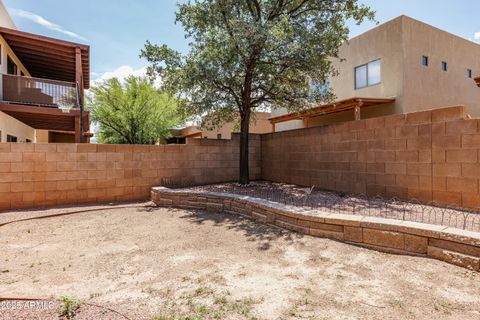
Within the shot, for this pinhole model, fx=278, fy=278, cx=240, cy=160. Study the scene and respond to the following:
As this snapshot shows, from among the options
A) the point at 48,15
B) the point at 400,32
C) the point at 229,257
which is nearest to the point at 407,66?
the point at 400,32

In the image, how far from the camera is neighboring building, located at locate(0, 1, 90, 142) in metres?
9.52

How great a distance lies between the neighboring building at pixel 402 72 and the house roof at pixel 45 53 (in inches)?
367

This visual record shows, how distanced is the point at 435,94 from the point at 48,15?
669 inches

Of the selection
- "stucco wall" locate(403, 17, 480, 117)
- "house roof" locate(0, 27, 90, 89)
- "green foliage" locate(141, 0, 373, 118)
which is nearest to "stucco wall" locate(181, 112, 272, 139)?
"house roof" locate(0, 27, 90, 89)

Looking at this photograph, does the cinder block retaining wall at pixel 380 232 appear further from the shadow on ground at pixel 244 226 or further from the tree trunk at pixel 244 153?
the tree trunk at pixel 244 153

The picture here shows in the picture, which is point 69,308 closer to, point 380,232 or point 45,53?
point 380,232

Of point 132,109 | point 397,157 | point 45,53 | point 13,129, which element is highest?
point 45,53

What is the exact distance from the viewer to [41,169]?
7363 mm

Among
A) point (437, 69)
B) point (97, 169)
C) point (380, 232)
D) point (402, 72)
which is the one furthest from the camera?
point (437, 69)

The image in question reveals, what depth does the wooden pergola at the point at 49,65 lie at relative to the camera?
9.64m

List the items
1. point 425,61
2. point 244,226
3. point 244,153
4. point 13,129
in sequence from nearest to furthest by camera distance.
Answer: point 244,226, point 244,153, point 13,129, point 425,61

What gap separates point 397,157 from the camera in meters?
6.58

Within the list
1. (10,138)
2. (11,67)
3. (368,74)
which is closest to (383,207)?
(368,74)

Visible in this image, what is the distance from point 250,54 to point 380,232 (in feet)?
18.9
